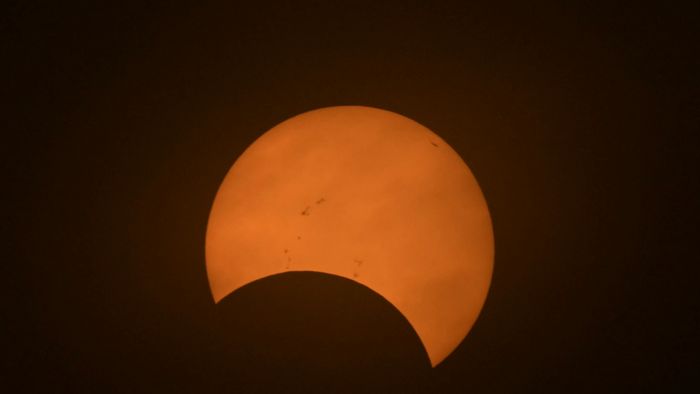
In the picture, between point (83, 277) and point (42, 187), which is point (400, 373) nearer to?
point (83, 277)

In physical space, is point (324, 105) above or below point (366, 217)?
above

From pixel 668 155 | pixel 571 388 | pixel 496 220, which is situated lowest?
pixel 571 388

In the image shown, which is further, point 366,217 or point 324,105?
point 366,217

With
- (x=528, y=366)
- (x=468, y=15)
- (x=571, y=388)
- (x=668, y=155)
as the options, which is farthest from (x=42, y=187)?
(x=668, y=155)
